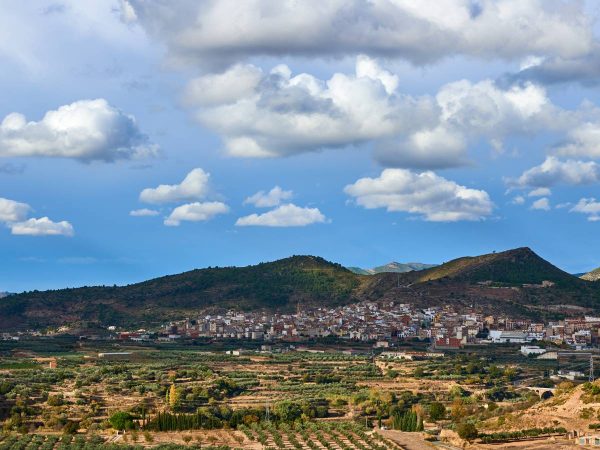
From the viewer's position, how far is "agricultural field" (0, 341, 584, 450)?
5547 cm

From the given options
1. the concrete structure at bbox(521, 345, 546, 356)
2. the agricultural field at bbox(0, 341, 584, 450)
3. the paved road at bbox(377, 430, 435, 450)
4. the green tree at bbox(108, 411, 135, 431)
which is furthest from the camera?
the concrete structure at bbox(521, 345, 546, 356)

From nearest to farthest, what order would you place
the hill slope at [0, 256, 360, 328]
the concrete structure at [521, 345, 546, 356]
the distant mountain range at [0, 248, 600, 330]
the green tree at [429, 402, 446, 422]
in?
the green tree at [429, 402, 446, 422], the concrete structure at [521, 345, 546, 356], the distant mountain range at [0, 248, 600, 330], the hill slope at [0, 256, 360, 328]

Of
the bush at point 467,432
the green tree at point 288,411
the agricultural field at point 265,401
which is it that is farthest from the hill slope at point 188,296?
the bush at point 467,432

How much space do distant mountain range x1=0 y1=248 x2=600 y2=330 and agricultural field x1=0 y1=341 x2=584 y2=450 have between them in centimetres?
4739

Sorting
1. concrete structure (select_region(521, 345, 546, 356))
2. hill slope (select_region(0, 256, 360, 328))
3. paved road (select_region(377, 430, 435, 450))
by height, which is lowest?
paved road (select_region(377, 430, 435, 450))

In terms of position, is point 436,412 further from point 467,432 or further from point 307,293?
point 307,293

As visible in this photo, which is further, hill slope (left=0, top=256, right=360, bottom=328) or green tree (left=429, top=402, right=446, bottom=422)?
hill slope (left=0, top=256, right=360, bottom=328)

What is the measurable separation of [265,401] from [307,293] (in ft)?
316

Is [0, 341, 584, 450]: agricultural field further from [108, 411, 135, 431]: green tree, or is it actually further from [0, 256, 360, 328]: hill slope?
[0, 256, 360, 328]: hill slope

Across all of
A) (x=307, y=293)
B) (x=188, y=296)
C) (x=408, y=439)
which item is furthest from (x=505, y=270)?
(x=408, y=439)

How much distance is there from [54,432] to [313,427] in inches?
571

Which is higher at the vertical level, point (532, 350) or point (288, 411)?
point (532, 350)

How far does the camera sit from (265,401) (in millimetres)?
71500

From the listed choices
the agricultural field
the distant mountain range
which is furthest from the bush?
the distant mountain range
